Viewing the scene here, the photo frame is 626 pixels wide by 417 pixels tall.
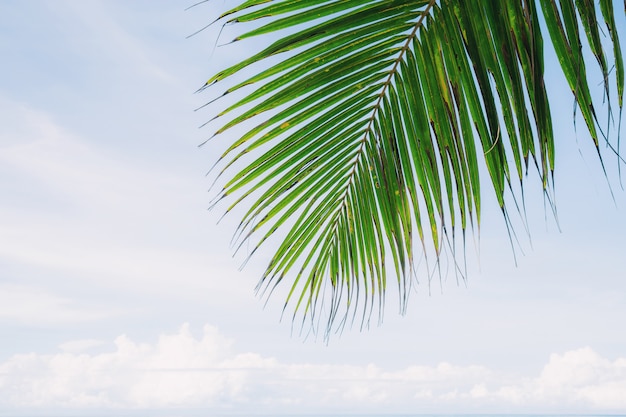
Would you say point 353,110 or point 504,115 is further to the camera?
point 353,110

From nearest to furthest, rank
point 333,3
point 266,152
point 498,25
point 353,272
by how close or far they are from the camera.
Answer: point 498,25 → point 333,3 → point 266,152 → point 353,272

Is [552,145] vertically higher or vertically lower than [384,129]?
lower

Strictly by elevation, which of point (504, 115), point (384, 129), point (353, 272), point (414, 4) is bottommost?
point (353, 272)

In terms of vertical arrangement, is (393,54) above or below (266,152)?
above

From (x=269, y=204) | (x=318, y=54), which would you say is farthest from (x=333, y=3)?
(x=269, y=204)

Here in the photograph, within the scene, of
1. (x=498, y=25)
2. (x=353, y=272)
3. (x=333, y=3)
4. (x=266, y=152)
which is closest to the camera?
(x=498, y=25)

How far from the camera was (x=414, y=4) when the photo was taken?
121 cm

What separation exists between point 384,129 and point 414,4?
28 centimetres

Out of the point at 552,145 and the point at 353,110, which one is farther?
the point at 353,110

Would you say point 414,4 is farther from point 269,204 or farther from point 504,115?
point 269,204

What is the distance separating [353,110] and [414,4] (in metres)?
0.26

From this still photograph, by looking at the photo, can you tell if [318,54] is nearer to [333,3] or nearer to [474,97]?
[333,3]

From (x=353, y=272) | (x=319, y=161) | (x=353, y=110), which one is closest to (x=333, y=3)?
(x=353, y=110)

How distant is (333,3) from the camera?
3.96 feet
